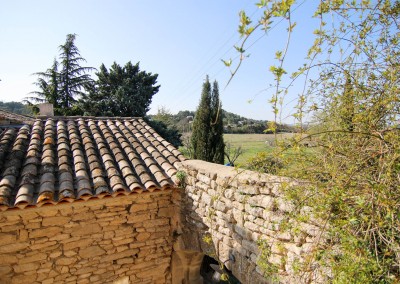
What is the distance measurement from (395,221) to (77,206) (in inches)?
149

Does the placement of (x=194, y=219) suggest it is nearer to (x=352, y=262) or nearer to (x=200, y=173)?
(x=200, y=173)

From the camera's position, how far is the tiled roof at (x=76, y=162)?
3.42 meters

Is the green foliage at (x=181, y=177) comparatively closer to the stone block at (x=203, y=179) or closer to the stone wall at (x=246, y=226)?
the stone wall at (x=246, y=226)

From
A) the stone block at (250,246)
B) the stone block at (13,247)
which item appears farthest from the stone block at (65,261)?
the stone block at (250,246)

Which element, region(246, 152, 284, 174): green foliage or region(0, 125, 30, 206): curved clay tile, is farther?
region(0, 125, 30, 206): curved clay tile

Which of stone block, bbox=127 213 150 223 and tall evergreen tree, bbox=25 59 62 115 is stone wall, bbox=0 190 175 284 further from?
tall evergreen tree, bbox=25 59 62 115

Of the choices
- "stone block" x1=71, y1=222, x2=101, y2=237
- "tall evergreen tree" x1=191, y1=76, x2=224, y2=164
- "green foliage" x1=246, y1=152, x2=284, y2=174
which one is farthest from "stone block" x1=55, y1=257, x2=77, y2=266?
"tall evergreen tree" x1=191, y1=76, x2=224, y2=164

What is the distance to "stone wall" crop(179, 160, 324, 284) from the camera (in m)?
2.24

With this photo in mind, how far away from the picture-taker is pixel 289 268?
231 cm

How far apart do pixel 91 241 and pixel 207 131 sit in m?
9.85

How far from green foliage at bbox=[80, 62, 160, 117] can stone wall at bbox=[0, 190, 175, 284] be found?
12.3 metres

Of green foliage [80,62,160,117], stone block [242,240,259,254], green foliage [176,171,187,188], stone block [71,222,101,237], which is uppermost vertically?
green foliage [80,62,160,117]

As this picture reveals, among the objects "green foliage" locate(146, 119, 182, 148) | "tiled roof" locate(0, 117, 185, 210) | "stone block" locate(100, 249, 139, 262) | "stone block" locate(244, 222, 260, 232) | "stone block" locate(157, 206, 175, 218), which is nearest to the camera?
"stone block" locate(244, 222, 260, 232)

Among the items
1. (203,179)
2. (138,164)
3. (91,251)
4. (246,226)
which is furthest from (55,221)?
(246,226)
